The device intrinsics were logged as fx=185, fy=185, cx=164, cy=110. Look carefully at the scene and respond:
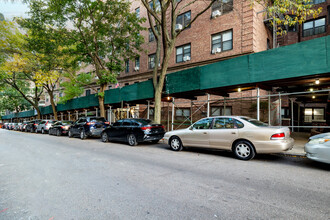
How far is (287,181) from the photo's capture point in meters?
4.38

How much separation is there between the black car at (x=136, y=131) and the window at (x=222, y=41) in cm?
978

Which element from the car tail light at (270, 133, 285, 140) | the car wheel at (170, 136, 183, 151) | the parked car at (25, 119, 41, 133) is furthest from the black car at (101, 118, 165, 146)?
the parked car at (25, 119, 41, 133)

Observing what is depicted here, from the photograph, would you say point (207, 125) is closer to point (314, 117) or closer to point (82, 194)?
point (82, 194)

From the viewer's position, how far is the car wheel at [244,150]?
6.38 metres

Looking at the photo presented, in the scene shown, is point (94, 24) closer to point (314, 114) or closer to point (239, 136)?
point (239, 136)

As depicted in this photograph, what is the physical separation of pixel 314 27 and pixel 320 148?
19.9 metres

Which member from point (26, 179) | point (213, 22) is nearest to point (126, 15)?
point (213, 22)

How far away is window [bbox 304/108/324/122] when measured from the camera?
744 inches

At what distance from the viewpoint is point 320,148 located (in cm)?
515

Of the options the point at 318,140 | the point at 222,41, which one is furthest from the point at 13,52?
the point at 318,140

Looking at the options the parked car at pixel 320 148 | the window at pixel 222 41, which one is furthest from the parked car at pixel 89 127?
the parked car at pixel 320 148

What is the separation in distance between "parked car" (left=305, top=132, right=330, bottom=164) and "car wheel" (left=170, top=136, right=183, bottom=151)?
15.2 ft

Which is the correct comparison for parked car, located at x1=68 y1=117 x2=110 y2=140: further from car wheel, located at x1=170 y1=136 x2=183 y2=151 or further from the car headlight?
the car headlight

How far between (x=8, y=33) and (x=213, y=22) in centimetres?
2240
